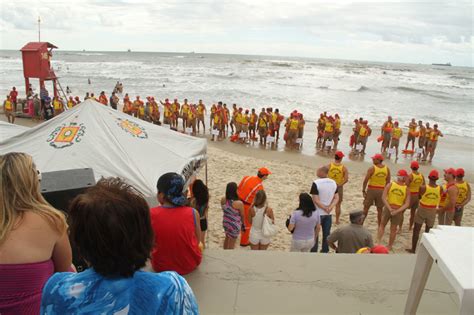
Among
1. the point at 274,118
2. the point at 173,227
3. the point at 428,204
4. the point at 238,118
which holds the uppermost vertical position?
the point at 173,227

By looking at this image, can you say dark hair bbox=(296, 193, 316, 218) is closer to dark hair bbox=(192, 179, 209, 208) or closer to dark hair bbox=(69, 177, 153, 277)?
dark hair bbox=(192, 179, 209, 208)

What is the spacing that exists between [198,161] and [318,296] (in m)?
3.02

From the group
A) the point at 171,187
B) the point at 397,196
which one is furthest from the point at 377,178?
the point at 171,187

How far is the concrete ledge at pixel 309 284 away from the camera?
3.02 meters

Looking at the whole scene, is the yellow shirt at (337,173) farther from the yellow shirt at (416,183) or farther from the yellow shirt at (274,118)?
the yellow shirt at (274,118)

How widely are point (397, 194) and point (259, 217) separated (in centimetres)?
269

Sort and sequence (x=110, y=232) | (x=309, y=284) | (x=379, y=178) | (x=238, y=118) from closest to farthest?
(x=110, y=232) < (x=309, y=284) < (x=379, y=178) < (x=238, y=118)

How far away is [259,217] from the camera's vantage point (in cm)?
532

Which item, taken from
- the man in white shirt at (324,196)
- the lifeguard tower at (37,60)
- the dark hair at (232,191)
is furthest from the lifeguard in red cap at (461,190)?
the lifeguard tower at (37,60)

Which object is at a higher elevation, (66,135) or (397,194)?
(66,135)

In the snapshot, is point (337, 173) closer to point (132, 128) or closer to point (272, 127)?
point (132, 128)

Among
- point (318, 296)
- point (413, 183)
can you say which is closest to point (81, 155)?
point (318, 296)

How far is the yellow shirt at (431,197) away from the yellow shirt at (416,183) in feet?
1.81

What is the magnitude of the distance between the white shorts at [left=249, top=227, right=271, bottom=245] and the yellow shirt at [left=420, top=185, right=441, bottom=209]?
311 cm
